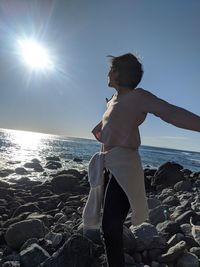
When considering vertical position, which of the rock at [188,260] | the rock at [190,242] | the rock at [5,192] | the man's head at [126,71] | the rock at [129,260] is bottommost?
the rock at [5,192]

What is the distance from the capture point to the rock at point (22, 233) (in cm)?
694

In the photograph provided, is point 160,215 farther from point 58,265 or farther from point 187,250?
point 58,265

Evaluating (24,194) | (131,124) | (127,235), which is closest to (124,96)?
(131,124)

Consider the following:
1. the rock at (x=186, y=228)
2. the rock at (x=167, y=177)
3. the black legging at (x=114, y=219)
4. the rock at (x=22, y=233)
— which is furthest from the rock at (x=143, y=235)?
the rock at (x=167, y=177)

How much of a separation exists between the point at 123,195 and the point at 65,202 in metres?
9.64

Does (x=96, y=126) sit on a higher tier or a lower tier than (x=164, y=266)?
higher

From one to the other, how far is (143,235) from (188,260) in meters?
0.91

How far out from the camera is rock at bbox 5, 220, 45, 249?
6938 millimetres

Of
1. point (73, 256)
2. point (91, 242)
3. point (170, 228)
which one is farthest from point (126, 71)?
point (170, 228)

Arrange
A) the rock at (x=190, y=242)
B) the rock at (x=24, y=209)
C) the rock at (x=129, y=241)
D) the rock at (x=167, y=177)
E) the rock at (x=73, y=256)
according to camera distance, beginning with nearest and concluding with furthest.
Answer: the rock at (x=73, y=256)
the rock at (x=129, y=241)
the rock at (x=190, y=242)
the rock at (x=24, y=209)
the rock at (x=167, y=177)

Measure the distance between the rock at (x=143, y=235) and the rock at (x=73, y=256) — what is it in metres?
0.95

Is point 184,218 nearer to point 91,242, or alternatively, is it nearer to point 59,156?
point 91,242

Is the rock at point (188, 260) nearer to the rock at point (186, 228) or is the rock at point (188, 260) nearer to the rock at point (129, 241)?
the rock at point (129, 241)

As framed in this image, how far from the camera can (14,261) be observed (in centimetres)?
580
